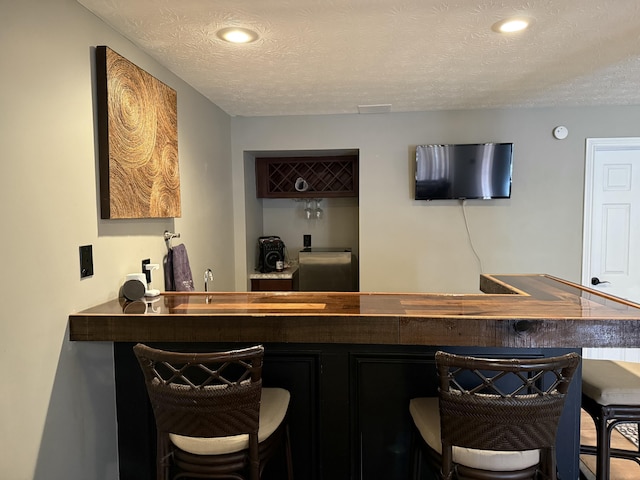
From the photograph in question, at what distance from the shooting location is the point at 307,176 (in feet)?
13.1

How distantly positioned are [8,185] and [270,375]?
1.18 meters

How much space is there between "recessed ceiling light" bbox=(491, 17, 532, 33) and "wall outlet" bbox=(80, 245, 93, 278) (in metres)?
2.02

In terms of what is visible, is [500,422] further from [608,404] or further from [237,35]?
[237,35]

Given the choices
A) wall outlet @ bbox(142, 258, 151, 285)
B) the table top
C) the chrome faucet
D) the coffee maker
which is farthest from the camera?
the coffee maker

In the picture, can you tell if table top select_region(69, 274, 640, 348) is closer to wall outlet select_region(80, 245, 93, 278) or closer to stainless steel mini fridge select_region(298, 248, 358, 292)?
wall outlet select_region(80, 245, 93, 278)

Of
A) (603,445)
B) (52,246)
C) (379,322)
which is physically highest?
(52,246)

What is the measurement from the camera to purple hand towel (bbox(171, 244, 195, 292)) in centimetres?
225

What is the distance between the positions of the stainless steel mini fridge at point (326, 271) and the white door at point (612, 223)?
2.02 metres

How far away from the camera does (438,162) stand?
3.29 m

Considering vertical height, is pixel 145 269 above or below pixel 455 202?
below

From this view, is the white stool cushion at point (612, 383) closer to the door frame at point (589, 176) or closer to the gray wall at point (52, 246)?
the door frame at point (589, 176)

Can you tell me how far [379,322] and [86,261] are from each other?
1.20 meters

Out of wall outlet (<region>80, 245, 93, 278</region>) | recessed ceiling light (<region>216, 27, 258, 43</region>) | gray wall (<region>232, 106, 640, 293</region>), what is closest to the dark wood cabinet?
gray wall (<region>232, 106, 640, 293</region>)

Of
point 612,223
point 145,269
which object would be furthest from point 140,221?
point 612,223
